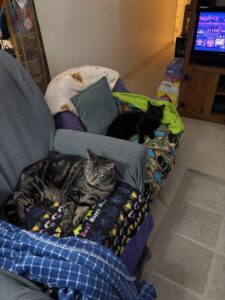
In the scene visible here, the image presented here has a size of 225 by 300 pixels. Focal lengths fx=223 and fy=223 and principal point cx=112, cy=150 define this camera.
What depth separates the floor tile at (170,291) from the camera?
3.95 feet

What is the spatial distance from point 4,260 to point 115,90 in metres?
1.58

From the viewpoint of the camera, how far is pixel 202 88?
250cm

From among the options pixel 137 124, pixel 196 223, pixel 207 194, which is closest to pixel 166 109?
pixel 137 124

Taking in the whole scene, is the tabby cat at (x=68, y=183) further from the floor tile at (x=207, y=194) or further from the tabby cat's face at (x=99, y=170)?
the floor tile at (x=207, y=194)

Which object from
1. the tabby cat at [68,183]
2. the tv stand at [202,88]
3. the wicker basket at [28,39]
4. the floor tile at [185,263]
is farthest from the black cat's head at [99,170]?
the tv stand at [202,88]

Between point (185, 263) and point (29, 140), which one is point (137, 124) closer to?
point (29, 140)

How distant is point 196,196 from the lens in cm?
177

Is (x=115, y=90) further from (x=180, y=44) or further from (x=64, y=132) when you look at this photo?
(x=180, y=44)

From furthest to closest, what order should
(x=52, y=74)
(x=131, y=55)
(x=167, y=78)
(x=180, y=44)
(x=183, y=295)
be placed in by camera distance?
(x=131, y=55), (x=180, y=44), (x=167, y=78), (x=52, y=74), (x=183, y=295)

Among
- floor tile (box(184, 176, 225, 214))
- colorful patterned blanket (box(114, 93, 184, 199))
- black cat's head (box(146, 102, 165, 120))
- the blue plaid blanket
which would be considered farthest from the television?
the blue plaid blanket

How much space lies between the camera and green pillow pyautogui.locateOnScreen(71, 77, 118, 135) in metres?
1.67

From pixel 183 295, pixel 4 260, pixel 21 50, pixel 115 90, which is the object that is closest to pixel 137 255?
pixel 183 295

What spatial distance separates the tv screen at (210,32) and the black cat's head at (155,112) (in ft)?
3.21

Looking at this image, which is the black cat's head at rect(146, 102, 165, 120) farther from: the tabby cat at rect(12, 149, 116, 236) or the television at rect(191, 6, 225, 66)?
the television at rect(191, 6, 225, 66)
